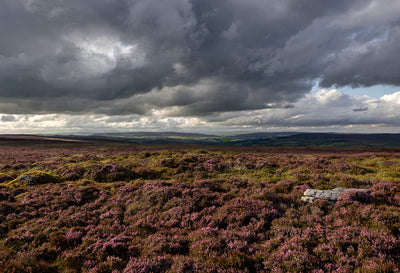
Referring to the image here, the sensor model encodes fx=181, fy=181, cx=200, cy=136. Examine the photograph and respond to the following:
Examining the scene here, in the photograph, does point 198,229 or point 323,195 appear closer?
point 198,229

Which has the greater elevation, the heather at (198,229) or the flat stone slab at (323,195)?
the flat stone slab at (323,195)

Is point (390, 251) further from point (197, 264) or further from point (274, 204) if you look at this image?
point (197, 264)

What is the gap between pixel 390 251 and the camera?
5.84m

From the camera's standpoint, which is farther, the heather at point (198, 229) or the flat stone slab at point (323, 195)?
the flat stone slab at point (323, 195)

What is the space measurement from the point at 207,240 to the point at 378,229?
662 cm

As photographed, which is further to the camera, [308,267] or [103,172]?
[103,172]

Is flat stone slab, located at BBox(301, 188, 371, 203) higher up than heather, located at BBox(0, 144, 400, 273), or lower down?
higher up

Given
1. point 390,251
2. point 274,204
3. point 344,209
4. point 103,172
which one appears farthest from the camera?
point 103,172

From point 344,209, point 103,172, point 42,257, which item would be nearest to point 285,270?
point 344,209

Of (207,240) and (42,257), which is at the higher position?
(207,240)

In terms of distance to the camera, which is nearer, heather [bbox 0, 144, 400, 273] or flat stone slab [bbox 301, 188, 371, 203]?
heather [bbox 0, 144, 400, 273]

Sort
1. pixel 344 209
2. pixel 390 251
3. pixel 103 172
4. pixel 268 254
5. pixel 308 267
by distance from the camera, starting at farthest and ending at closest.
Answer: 1. pixel 103 172
2. pixel 344 209
3. pixel 268 254
4. pixel 390 251
5. pixel 308 267

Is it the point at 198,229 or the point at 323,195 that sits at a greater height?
the point at 323,195

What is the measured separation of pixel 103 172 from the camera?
19.8 metres
